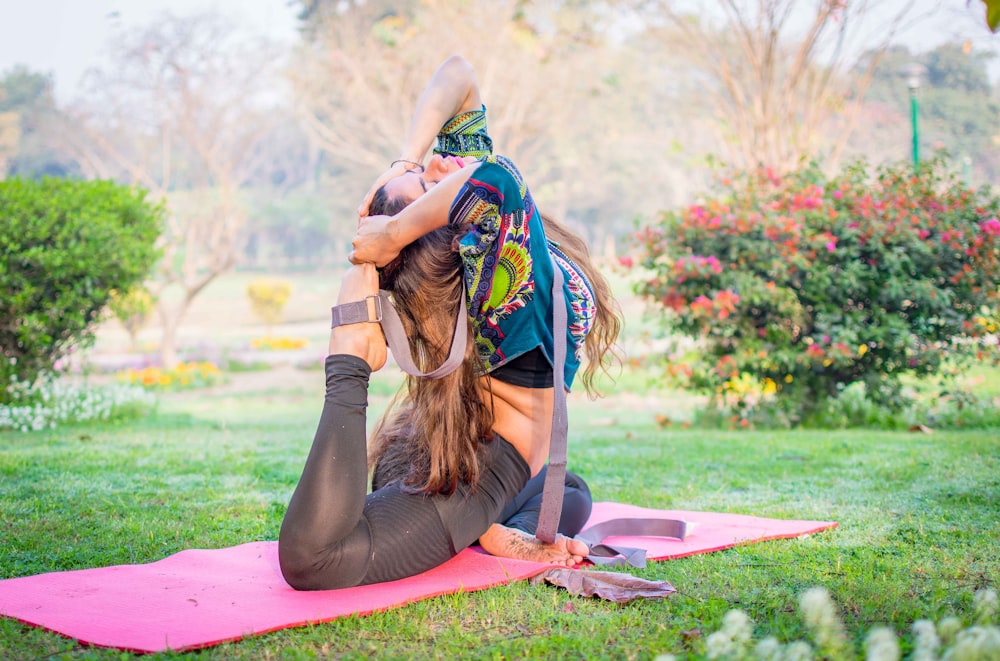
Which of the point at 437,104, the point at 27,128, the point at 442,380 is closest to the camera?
the point at 442,380

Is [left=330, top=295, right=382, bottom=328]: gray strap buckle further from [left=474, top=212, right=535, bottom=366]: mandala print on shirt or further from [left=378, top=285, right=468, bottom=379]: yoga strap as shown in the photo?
[left=474, top=212, right=535, bottom=366]: mandala print on shirt

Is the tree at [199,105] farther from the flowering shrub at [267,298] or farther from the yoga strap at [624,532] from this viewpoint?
the yoga strap at [624,532]

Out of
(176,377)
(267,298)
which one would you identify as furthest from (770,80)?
(267,298)

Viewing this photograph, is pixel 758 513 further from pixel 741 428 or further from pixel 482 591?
pixel 741 428

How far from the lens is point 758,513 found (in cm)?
359

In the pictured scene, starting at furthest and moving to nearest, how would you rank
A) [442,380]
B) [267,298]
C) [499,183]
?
1. [267,298]
2. [442,380]
3. [499,183]

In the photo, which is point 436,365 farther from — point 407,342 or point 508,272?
point 508,272

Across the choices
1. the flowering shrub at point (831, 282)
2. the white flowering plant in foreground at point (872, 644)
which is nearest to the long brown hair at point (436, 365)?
the white flowering plant in foreground at point (872, 644)

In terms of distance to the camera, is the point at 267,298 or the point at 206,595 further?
the point at 267,298

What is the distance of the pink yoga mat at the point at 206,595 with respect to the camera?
6.73 feet

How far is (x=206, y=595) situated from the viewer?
2338 mm

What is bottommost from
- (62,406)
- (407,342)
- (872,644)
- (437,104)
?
(872,644)

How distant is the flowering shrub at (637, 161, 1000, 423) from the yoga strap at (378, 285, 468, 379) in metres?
4.12

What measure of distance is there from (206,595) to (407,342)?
2.93ft
